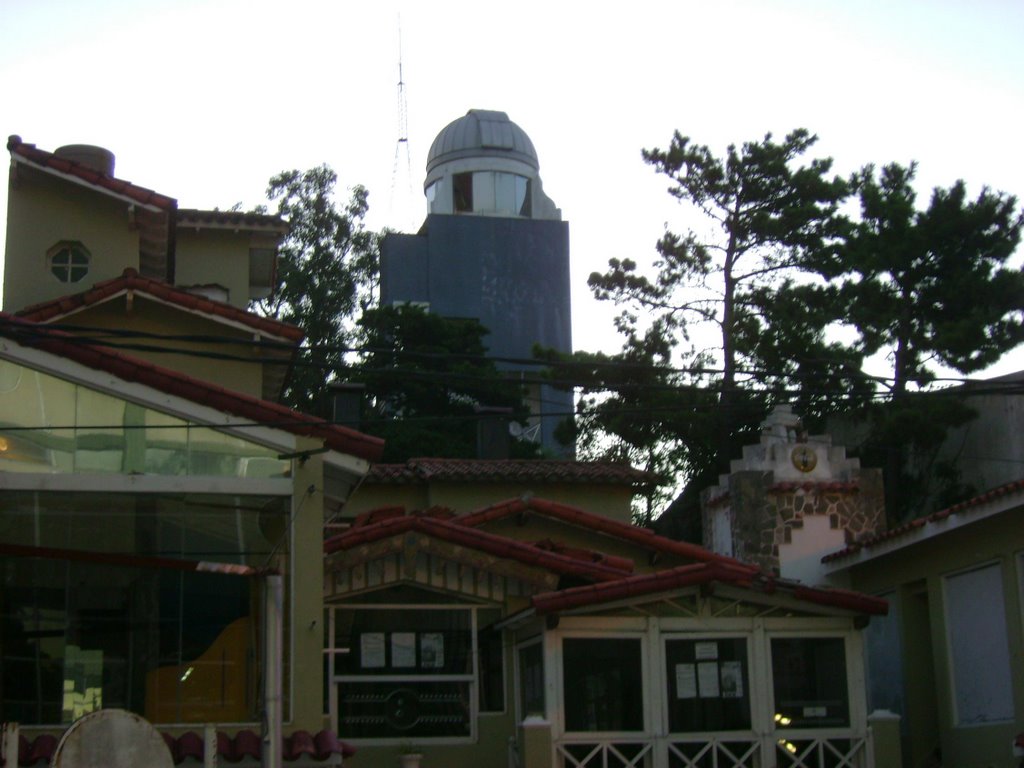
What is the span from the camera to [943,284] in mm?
34938

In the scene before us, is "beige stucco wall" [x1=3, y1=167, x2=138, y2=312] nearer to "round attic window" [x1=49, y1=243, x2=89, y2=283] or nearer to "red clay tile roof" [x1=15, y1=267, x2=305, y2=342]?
"round attic window" [x1=49, y1=243, x2=89, y2=283]

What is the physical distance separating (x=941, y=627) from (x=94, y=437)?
10708 millimetres

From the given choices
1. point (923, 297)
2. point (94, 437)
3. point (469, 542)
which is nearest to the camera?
point (94, 437)

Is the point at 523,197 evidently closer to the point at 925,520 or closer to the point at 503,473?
the point at 503,473

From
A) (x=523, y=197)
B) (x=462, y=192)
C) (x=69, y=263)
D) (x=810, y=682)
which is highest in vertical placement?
(x=462, y=192)

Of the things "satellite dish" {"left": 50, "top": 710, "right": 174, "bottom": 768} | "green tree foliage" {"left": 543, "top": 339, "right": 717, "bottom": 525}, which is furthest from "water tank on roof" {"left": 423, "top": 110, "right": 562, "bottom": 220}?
"satellite dish" {"left": 50, "top": 710, "right": 174, "bottom": 768}

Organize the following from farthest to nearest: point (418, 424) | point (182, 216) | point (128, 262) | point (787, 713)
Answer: point (418, 424) < point (182, 216) < point (128, 262) < point (787, 713)

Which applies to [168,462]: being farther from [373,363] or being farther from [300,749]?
[373,363]

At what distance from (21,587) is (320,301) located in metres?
33.9

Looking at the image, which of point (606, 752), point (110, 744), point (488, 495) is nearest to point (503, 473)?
point (488, 495)

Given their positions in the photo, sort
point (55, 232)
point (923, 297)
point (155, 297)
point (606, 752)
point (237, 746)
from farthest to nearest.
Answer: point (923, 297) → point (55, 232) → point (155, 297) → point (606, 752) → point (237, 746)

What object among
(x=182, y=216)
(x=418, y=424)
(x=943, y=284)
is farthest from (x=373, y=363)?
(x=182, y=216)

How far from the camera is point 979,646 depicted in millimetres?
17938

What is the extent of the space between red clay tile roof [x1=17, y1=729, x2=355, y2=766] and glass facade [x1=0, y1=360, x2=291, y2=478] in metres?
2.42
